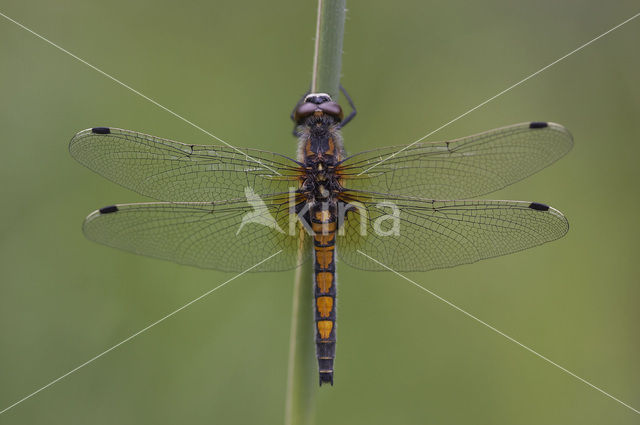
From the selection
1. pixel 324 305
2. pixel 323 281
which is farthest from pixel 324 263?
pixel 324 305

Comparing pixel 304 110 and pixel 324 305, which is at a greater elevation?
pixel 304 110

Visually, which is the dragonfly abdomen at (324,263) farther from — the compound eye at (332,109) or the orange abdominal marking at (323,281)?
the compound eye at (332,109)

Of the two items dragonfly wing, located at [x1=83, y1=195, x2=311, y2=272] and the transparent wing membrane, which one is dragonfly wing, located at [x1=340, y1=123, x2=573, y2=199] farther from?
dragonfly wing, located at [x1=83, y1=195, x2=311, y2=272]

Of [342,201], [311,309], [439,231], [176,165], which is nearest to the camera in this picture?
[311,309]

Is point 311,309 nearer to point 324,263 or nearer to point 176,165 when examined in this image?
point 324,263

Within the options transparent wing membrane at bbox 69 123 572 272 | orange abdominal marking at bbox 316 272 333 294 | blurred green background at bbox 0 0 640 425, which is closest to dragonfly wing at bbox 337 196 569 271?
transparent wing membrane at bbox 69 123 572 272

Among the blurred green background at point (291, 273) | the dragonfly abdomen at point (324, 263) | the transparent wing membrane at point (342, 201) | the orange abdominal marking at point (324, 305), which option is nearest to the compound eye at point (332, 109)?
the transparent wing membrane at point (342, 201)
